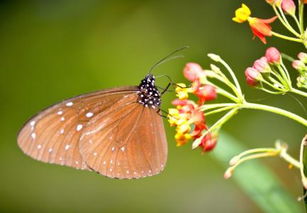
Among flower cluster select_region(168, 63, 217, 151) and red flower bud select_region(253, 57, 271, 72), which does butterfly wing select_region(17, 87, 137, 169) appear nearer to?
flower cluster select_region(168, 63, 217, 151)

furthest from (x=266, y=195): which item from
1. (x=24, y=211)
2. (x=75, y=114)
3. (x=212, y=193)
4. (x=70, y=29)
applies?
(x=70, y=29)

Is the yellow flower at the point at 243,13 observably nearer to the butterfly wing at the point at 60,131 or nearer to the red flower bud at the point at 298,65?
the red flower bud at the point at 298,65

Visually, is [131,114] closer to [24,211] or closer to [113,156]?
[113,156]

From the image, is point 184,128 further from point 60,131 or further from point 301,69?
point 60,131

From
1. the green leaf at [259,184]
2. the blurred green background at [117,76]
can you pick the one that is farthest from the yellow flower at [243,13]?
the blurred green background at [117,76]

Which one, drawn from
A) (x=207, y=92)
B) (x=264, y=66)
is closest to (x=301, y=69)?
(x=264, y=66)

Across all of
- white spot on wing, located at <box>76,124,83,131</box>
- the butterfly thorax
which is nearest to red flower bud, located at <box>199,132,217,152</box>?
the butterfly thorax
